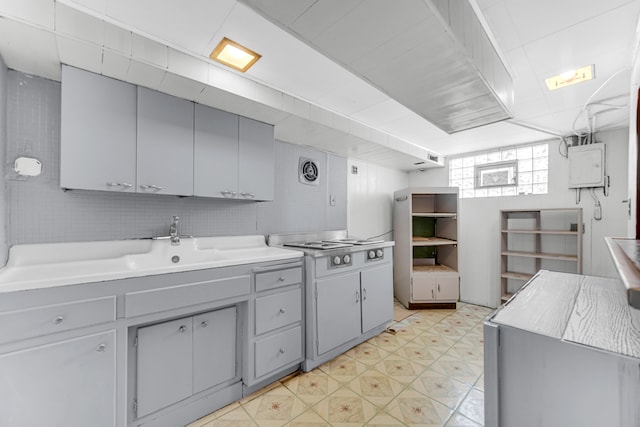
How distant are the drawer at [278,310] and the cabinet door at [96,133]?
1.20 metres

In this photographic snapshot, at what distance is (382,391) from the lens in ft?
6.37

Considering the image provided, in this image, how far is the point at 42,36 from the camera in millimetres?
1288

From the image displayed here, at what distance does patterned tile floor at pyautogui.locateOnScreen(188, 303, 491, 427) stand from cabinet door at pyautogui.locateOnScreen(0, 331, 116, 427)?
596 mm

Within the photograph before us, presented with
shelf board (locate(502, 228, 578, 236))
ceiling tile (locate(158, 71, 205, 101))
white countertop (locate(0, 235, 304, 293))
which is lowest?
white countertop (locate(0, 235, 304, 293))

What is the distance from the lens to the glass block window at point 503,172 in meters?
3.52

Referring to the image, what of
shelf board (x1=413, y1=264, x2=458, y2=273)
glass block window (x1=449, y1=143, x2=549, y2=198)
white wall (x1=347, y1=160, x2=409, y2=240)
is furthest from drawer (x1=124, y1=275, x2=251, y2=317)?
glass block window (x1=449, y1=143, x2=549, y2=198)

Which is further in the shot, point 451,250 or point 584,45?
point 451,250

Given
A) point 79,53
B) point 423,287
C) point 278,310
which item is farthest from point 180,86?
point 423,287

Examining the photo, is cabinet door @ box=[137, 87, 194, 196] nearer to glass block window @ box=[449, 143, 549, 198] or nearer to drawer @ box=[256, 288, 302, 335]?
drawer @ box=[256, 288, 302, 335]

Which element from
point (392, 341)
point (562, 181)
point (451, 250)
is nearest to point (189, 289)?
point (392, 341)

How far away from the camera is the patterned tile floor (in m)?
1.66

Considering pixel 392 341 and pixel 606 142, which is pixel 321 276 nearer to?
pixel 392 341

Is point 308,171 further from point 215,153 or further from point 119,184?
point 119,184

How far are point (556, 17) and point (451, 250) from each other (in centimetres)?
311
